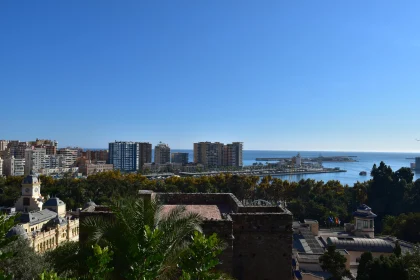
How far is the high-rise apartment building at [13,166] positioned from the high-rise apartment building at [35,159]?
5.07ft

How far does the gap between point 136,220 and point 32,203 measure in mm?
39764

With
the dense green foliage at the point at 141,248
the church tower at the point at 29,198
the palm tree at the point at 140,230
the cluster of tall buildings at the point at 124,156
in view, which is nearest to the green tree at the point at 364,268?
the dense green foliage at the point at 141,248

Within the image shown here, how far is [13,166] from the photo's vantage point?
328 ft

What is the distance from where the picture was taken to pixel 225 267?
317 inches

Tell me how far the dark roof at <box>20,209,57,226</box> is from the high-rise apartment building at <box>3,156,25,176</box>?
7129 centimetres

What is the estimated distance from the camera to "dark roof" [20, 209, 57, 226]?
31895 millimetres

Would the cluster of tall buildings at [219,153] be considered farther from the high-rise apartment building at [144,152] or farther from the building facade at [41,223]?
the building facade at [41,223]

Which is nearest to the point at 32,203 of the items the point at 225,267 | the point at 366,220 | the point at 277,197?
the point at 277,197

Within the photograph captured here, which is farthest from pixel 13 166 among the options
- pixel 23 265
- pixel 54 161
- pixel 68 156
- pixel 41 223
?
pixel 23 265

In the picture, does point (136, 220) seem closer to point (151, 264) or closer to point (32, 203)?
point (151, 264)

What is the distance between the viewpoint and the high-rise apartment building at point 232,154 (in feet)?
454

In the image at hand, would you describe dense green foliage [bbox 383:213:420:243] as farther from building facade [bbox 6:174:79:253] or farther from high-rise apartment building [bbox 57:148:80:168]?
high-rise apartment building [bbox 57:148:80:168]

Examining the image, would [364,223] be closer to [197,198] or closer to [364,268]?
[364,268]

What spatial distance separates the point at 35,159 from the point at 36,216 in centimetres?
8344
